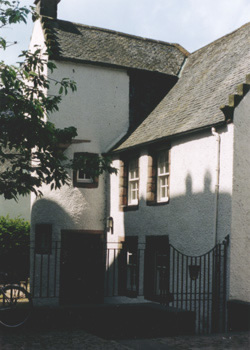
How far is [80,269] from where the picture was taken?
18.4m

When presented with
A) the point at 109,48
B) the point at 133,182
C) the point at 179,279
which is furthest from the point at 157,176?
the point at 109,48

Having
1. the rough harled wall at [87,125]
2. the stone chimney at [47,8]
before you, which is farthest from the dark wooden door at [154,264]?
the stone chimney at [47,8]

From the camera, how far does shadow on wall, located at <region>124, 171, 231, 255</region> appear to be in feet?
44.0

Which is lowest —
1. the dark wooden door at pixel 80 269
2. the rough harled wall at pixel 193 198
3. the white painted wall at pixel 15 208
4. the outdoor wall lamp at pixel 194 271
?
the dark wooden door at pixel 80 269

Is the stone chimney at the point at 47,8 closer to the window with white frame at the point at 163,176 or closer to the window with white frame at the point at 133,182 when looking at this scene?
the window with white frame at the point at 133,182

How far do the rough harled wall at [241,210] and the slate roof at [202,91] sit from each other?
52 centimetres

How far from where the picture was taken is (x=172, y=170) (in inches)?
619

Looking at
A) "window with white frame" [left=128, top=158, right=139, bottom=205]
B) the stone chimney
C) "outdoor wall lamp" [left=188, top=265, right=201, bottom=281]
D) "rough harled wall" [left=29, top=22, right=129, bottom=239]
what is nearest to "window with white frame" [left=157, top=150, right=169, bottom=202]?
"window with white frame" [left=128, top=158, right=139, bottom=205]

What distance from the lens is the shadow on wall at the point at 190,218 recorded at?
1341cm

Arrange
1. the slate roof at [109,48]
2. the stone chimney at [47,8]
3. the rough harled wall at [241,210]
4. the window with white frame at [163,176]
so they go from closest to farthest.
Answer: the rough harled wall at [241,210]
the window with white frame at [163,176]
the slate roof at [109,48]
the stone chimney at [47,8]

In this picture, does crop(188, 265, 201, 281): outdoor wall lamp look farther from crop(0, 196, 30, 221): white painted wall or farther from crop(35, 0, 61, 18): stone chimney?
crop(0, 196, 30, 221): white painted wall

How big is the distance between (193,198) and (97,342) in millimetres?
6513

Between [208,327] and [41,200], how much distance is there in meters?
Result: 7.72

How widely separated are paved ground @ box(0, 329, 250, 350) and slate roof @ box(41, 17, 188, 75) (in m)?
11.2
